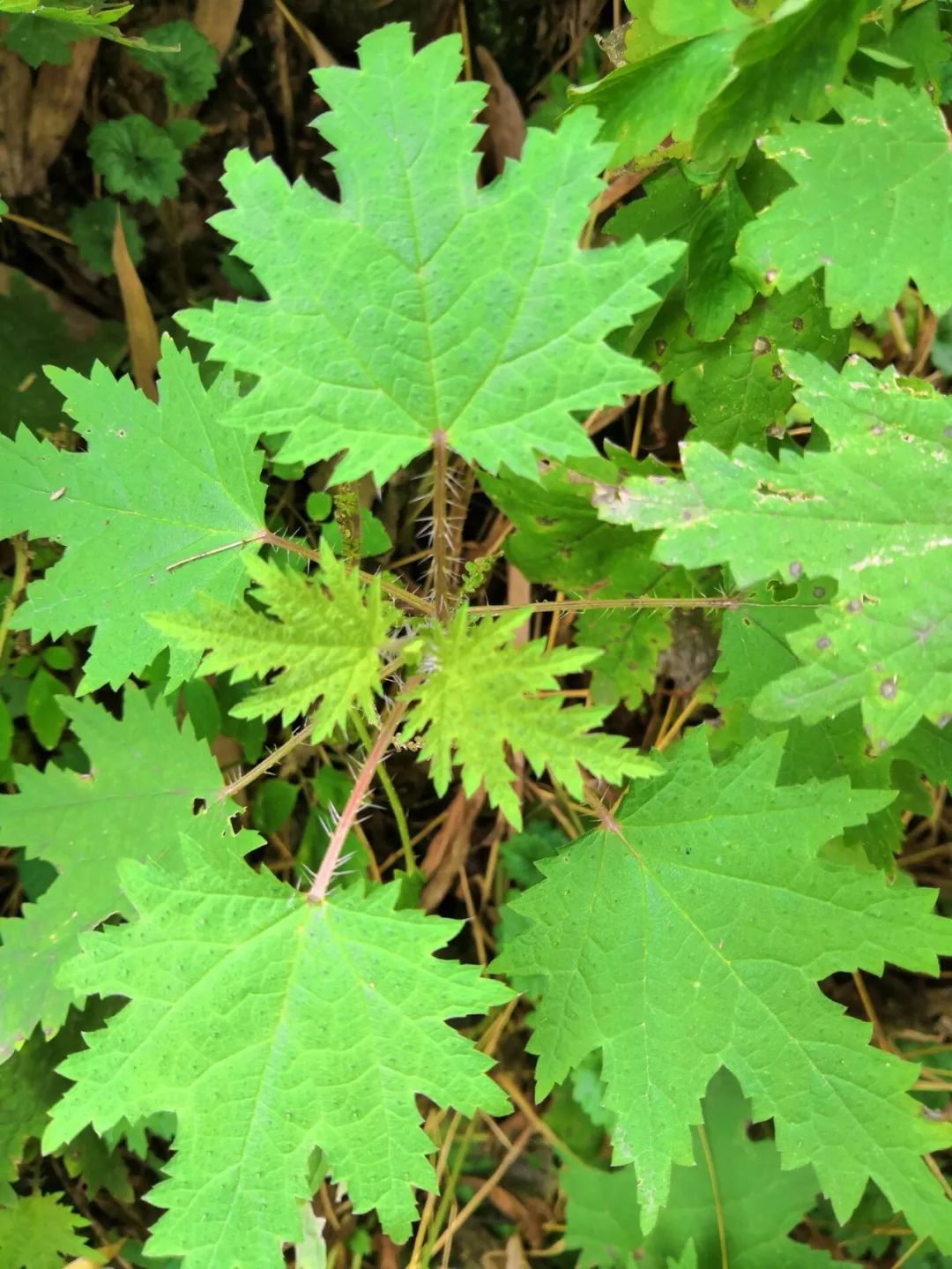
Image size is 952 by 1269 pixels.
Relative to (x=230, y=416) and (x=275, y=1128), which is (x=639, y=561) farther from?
(x=275, y=1128)

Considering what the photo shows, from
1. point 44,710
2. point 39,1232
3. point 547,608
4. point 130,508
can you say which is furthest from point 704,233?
point 39,1232

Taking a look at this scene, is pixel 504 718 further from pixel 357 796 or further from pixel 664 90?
pixel 664 90

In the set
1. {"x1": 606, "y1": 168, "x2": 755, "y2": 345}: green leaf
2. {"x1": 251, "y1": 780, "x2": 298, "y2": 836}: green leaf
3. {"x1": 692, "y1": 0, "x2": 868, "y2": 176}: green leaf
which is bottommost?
{"x1": 251, "y1": 780, "x2": 298, "y2": 836}: green leaf

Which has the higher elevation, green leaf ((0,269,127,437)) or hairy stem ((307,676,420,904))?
green leaf ((0,269,127,437))

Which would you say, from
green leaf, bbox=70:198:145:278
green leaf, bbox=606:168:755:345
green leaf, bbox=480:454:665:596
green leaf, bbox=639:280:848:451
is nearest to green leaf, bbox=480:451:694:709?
green leaf, bbox=480:454:665:596

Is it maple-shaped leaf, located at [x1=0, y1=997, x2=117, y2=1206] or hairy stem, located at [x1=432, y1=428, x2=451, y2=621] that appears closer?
hairy stem, located at [x1=432, y1=428, x2=451, y2=621]

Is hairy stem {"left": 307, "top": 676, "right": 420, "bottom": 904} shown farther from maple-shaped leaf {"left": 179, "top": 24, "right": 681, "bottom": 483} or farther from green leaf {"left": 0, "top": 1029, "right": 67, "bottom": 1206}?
green leaf {"left": 0, "top": 1029, "right": 67, "bottom": 1206}
